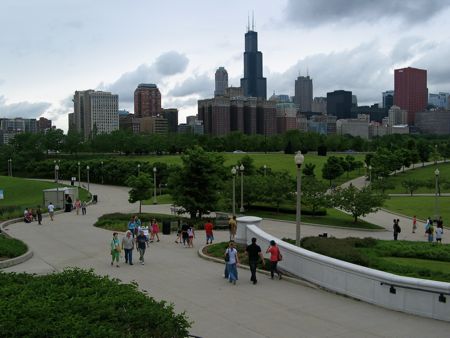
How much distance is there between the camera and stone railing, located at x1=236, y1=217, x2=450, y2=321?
468 inches

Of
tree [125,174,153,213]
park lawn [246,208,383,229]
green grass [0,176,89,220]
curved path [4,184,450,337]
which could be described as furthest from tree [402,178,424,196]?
curved path [4,184,450,337]

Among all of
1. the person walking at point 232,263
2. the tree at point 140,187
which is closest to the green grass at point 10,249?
the person walking at point 232,263

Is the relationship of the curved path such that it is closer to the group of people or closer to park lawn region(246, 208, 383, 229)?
the group of people

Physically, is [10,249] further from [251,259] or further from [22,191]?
[22,191]

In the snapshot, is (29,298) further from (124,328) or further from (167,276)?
(167,276)

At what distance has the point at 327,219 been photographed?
41531 mm

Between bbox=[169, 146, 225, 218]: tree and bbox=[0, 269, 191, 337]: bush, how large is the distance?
975 inches

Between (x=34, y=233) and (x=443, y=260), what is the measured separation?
70.3 feet

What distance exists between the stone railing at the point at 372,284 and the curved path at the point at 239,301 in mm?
230

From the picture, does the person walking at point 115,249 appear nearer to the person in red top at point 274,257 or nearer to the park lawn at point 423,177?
the person in red top at point 274,257

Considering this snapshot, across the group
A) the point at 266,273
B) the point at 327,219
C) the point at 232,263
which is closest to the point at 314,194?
the point at 327,219

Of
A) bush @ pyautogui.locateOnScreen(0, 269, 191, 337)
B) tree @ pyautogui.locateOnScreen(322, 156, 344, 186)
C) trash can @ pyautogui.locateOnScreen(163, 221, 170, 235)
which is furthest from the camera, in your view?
tree @ pyautogui.locateOnScreen(322, 156, 344, 186)

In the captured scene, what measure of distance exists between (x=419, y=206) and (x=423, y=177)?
36898mm

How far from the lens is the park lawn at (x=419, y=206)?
4626 centimetres
